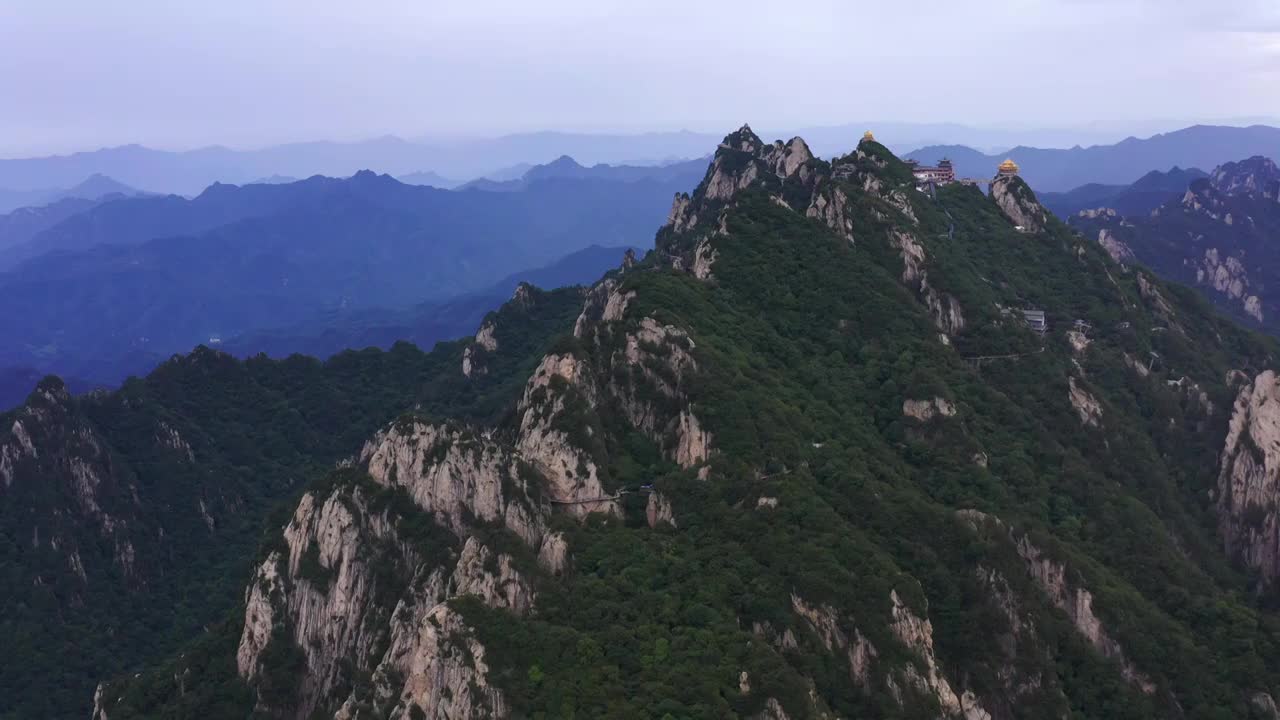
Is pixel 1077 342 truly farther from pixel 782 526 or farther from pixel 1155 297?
pixel 782 526

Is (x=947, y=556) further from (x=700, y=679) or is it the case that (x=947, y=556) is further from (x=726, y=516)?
(x=700, y=679)

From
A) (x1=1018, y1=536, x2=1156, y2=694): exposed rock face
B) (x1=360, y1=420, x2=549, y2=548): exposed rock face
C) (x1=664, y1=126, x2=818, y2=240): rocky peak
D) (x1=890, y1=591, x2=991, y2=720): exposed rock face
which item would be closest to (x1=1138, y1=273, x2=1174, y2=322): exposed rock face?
(x1=664, y1=126, x2=818, y2=240): rocky peak

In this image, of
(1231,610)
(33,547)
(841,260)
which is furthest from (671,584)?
(33,547)

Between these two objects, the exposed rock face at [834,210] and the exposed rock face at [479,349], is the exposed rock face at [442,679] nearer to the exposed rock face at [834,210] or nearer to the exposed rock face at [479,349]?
the exposed rock face at [834,210]

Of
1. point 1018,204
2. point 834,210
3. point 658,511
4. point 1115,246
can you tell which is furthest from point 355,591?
point 1115,246

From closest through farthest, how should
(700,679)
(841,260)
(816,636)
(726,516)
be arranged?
(700,679) < (816,636) < (726,516) < (841,260)

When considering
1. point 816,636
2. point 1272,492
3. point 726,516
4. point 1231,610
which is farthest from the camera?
point 1272,492
